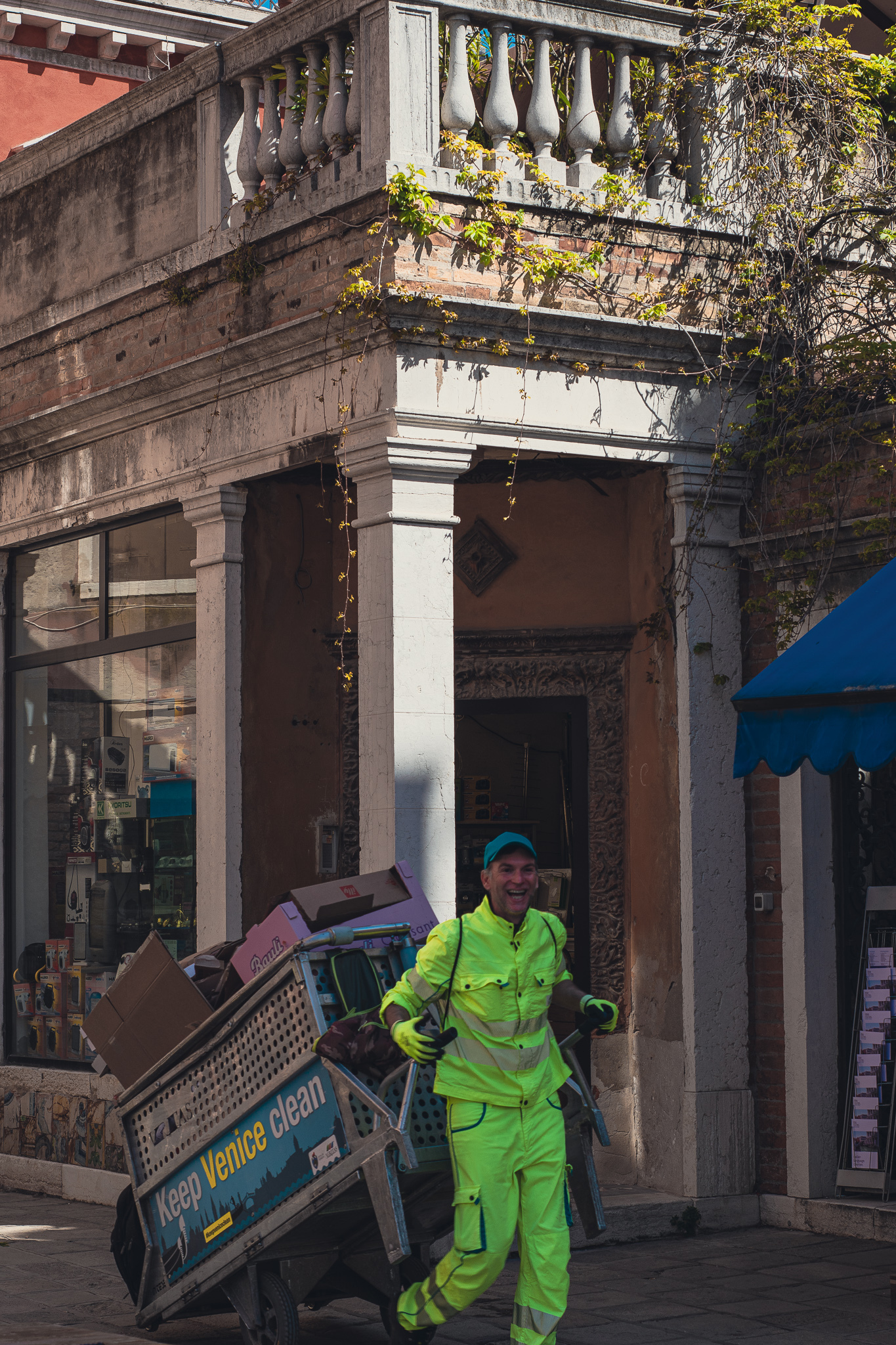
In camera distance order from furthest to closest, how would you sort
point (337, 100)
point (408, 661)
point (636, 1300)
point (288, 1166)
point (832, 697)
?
1. point (337, 100)
2. point (408, 661)
3. point (636, 1300)
4. point (832, 697)
5. point (288, 1166)

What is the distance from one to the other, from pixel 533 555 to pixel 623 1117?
3.07 m

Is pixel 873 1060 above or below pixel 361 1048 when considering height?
below

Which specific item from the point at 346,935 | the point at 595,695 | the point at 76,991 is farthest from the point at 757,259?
the point at 76,991

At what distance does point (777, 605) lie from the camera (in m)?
8.58

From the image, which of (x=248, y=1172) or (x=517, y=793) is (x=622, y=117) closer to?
(x=517, y=793)

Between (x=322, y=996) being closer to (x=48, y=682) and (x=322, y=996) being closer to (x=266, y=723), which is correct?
(x=266, y=723)

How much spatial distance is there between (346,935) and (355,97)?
4.22m

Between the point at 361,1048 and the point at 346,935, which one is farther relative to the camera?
the point at 346,935

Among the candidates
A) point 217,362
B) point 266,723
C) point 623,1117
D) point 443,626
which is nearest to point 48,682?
point 266,723

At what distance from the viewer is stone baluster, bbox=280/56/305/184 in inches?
335

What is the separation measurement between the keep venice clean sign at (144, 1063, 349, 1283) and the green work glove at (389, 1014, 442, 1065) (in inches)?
16.1

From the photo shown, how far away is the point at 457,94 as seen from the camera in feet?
26.5

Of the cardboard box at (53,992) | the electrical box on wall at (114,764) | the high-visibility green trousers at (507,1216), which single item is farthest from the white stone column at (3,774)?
the high-visibility green trousers at (507,1216)

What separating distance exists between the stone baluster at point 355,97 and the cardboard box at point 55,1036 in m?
5.49
